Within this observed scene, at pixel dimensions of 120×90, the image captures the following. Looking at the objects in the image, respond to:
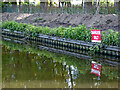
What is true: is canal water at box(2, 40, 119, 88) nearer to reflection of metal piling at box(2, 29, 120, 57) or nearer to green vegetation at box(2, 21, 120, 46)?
reflection of metal piling at box(2, 29, 120, 57)

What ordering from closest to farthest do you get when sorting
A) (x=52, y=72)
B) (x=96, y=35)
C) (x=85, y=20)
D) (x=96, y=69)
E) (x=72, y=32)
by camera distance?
1. (x=52, y=72)
2. (x=96, y=69)
3. (x=96, y=35)
4. (x=72, y=32)
5. (x=85, y=20)

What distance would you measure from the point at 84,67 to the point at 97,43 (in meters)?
2.27

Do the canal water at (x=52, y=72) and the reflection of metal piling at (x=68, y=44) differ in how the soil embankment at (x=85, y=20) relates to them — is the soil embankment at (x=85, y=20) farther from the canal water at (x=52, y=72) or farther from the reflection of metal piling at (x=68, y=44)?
the canal water at (x=52, y=72)

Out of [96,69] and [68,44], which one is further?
[68,44]

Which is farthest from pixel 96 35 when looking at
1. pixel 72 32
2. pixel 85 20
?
pixel 85 20

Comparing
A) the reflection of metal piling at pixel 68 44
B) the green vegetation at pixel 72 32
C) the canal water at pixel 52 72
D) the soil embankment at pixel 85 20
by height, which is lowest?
the canal water at pixel 52 72

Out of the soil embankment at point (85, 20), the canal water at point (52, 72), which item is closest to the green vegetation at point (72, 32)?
the canal water at point (52, 72)

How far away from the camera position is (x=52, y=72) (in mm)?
8133

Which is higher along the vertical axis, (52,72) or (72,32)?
(72,32)

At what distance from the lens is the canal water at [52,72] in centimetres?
688

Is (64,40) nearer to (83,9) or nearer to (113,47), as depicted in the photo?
(113,47)

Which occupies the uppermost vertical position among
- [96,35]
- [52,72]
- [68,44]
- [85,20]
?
[85,20]

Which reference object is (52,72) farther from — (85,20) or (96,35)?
(85,20)

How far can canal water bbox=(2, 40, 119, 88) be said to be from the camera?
6.88 meters
